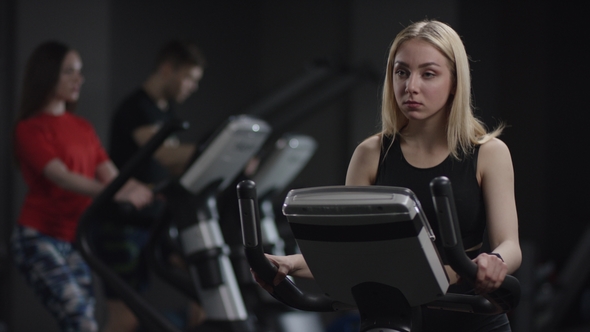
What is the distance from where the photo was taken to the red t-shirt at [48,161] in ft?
8.57

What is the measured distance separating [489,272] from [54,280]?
1767 millimetres

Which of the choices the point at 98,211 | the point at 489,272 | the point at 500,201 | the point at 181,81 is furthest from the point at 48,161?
the point at 489,272

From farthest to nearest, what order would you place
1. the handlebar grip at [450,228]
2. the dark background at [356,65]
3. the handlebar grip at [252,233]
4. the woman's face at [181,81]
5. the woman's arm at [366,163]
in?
1. the dark background at [356,65]
2. the woman's face at [181,81]
3. the woman's arm at [366,163]
4. the handlebar grip at [252,233]
5. the handlebar grip at [450,228]

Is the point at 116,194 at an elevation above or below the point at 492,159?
below

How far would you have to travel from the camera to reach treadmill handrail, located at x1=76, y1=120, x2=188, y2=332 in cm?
248

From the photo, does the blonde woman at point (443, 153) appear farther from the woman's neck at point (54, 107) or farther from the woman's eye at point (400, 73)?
the woman's neck at point (54, 107)

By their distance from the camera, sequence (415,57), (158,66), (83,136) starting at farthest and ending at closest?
(158,66) → (83,136) → (415,57)

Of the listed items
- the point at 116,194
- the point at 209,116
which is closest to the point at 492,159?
the point at 116,194

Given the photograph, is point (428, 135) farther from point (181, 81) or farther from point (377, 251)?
point (181, 81)

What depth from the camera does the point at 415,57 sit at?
1226mm

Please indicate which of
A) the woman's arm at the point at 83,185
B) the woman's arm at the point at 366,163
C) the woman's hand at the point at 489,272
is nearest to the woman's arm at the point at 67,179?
the woman's arm at the point at 83,185

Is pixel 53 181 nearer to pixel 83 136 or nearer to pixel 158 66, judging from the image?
pixel 83 136

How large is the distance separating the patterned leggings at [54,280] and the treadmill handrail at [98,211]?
0.27 ft

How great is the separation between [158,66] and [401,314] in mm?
2354
